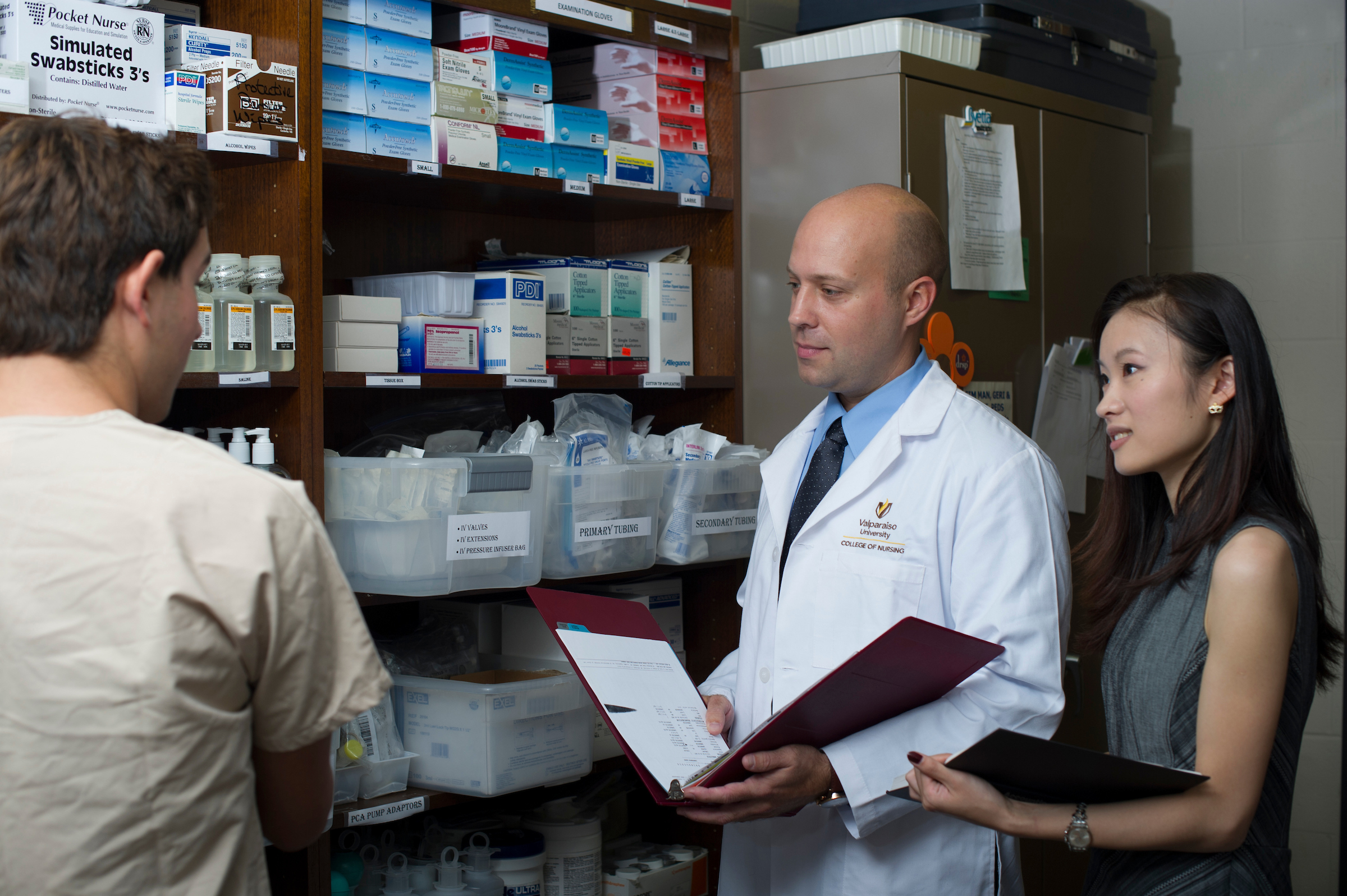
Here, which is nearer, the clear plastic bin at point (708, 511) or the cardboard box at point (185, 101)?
the cardboard box at point (185, 101)

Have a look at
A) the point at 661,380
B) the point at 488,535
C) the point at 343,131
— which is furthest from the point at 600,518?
the point at 343,131

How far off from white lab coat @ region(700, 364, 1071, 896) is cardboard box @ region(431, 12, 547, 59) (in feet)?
3.54

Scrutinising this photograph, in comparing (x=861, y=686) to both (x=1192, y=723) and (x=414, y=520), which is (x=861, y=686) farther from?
(x=414, y=520)

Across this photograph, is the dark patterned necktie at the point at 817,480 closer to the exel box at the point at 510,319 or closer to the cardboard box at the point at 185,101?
the exel box at the point at 510,319

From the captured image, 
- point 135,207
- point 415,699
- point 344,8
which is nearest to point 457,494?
point 415,699

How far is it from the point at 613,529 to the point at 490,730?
0.45 metres

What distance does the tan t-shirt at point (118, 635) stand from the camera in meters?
0.91

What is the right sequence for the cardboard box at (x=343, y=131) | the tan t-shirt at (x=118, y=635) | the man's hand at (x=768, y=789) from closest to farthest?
the tan t-shirt at (x=118, y=635) < the man's hand at (x=768, y=789) < the cardboard box at (x=343, y=131)

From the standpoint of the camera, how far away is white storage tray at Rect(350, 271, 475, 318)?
→ 2213mm

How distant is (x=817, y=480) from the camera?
1962 millimetres

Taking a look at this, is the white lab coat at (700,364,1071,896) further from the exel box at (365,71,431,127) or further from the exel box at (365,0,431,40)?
the exel box at (365,0,431,40)

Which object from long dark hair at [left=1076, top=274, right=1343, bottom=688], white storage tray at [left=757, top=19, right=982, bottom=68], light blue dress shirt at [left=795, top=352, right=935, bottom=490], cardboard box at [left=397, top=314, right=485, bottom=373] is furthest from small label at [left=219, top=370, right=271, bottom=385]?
white storage tray at [left=757, top=19, right=982, bottom=68]

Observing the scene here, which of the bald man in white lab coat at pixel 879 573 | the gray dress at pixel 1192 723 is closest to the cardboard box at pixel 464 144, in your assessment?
the bald man in white lab coat at pixel 879 573

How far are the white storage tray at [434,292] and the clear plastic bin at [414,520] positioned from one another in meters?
0.35
